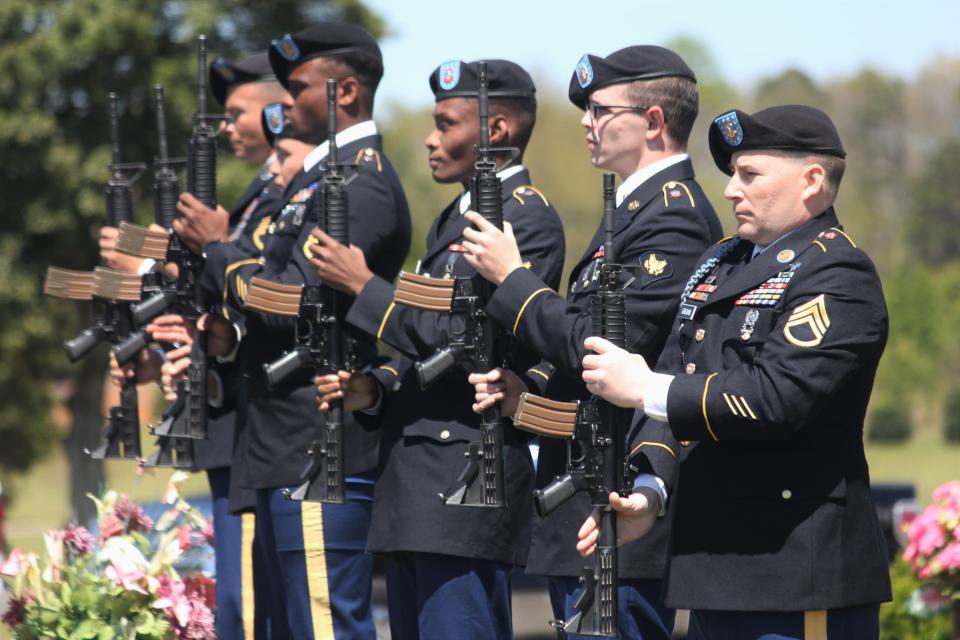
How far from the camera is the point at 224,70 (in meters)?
7.00

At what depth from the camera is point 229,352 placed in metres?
5.85

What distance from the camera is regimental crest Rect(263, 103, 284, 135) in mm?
6242

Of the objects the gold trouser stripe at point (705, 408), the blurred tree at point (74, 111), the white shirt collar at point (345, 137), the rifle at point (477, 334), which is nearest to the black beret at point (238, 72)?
the white shirt collar at point (345, 137)

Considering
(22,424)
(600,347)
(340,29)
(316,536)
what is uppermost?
(340,29)

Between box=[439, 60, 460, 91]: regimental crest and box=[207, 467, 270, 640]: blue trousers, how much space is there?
2039 mm

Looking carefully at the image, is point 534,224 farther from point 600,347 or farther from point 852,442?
point 852,442

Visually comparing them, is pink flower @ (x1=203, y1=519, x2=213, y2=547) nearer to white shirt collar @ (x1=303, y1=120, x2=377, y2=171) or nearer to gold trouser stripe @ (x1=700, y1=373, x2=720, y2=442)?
white shirt collar @ (x1=303, y1=120, x2=377, y2=171)

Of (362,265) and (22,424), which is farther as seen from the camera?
(22,424)

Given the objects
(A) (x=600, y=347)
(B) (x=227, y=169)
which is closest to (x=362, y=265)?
(A) (x=600, y=347)

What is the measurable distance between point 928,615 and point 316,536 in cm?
299

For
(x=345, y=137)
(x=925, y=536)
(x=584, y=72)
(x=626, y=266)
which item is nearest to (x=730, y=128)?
(x=626, y=266)

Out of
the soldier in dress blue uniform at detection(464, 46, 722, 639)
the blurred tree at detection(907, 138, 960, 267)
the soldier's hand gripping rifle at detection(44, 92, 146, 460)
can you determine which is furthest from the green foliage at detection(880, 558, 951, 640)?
the blurred tree at detection(907, 138, 960, 267)

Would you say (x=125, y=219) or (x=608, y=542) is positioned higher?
(x=125, y=219)

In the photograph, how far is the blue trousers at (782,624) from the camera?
3.51m
